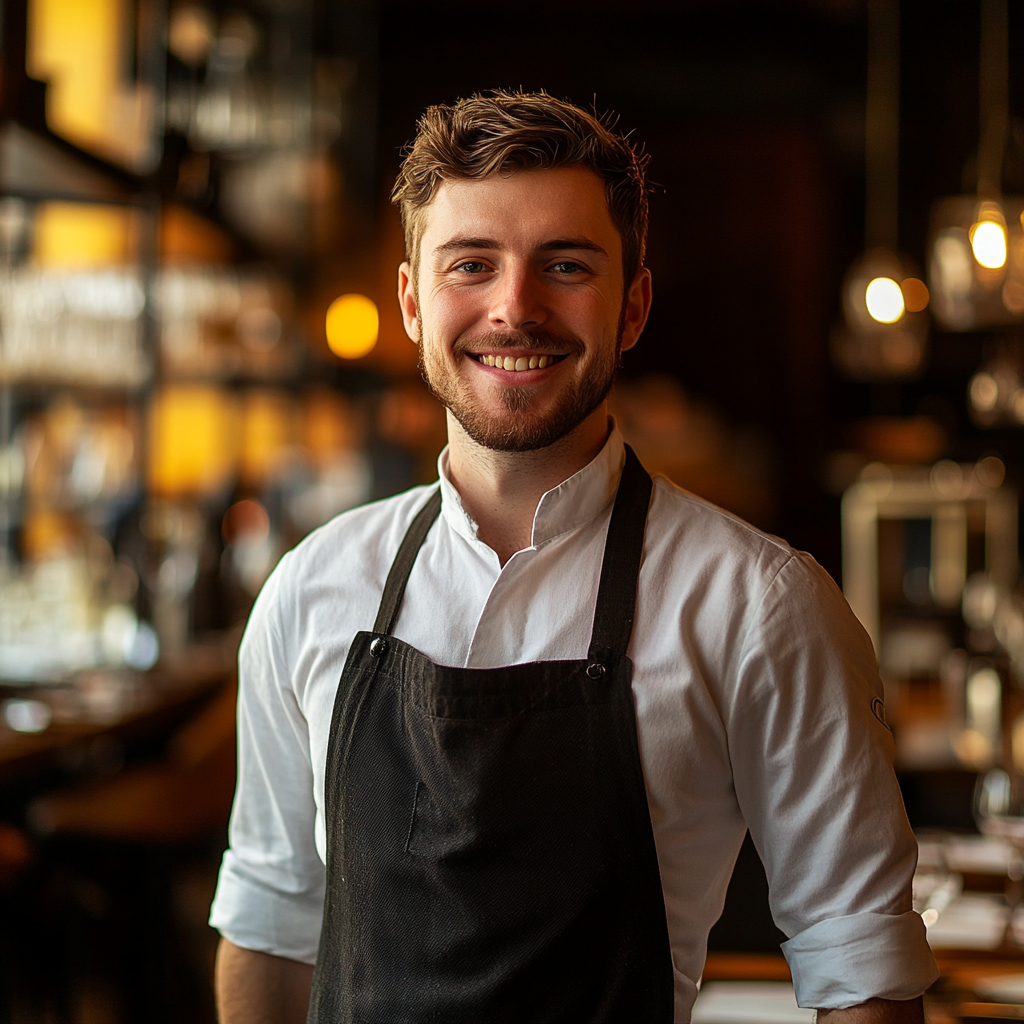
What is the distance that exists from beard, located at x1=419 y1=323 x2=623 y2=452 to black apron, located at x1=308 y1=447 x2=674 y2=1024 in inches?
6.1

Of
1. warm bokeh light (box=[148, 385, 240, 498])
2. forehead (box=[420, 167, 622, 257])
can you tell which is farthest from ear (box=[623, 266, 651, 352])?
warm bokeh light (box=[148, 385, 240, 498])

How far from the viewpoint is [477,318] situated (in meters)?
1.38

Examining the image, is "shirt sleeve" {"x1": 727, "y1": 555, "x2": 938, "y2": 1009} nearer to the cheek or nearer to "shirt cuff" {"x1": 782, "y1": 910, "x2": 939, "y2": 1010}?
"shirt cuff" {"x1": 782, "y1": 910, "x2": 939, "y2": 1010}

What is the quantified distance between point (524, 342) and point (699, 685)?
38 cm

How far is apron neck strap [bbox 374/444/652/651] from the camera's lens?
4.42ft

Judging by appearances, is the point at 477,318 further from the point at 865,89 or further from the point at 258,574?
the point at 865,89

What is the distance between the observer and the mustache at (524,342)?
53.2 inches

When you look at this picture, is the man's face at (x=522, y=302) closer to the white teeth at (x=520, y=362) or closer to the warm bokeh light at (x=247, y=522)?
the white teeth at (x=520, y=362)

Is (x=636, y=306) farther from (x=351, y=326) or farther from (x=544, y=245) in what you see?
(x=351, y=326)

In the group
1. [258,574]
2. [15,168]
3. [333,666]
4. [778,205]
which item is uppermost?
[778,205]

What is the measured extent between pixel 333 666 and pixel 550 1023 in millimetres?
434

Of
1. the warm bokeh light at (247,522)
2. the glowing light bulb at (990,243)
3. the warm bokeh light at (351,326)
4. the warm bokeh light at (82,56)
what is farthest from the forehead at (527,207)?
the warm bokeh light at (247,522)

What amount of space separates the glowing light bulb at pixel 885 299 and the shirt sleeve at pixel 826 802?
3271 mm

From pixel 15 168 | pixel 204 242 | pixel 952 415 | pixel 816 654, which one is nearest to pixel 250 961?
pixel 816 654
